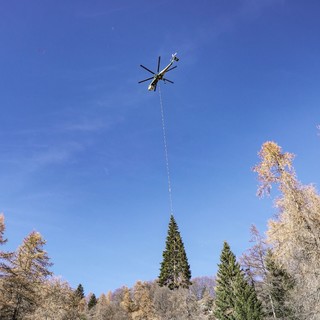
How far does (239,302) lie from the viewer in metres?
32.4

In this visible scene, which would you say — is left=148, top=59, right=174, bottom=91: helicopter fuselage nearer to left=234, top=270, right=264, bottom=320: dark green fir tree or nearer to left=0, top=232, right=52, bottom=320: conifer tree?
left=0, top=232, right=52, bottom=320: conifer tree

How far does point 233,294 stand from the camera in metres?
38.0

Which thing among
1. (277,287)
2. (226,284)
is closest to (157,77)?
(277,287)

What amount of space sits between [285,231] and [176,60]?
11.6 meters

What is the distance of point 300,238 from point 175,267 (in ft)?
115

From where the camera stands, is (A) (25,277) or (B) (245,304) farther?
(B) (245,304)

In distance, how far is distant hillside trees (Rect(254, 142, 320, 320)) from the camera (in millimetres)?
17016

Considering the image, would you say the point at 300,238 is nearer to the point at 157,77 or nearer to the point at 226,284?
the point at 157,77

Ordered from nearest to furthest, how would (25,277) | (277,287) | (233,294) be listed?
(25,277) → (277,287) → (233,294)

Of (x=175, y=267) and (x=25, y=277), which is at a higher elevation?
(x=175, y=267)

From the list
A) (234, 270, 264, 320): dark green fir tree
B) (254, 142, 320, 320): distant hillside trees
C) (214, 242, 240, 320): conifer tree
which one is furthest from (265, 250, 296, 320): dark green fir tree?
(254, 142, 320, 320): distant hillside trees

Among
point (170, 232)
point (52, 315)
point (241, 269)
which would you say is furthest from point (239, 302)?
point (170, 232)

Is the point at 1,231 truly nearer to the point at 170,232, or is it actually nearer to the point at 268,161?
the point at 268,161

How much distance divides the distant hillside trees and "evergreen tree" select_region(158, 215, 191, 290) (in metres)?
32.3
